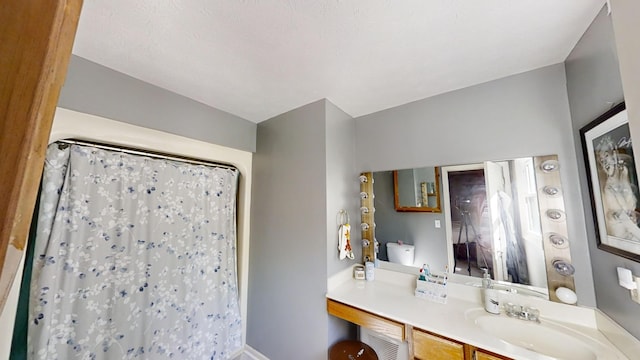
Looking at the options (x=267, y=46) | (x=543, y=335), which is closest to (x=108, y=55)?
(x=267, y=46)

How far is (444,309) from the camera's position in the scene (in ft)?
4.65

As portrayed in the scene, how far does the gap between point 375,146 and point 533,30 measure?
46.7 inches

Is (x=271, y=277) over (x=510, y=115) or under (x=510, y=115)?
under

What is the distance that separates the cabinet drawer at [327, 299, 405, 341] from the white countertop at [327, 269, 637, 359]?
4 centimetres

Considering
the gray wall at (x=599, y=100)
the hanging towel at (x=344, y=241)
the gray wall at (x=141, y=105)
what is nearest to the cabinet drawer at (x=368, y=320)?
the hanging towel at (x=344, y=241)

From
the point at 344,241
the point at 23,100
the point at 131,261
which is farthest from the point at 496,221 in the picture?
the point at 131,261

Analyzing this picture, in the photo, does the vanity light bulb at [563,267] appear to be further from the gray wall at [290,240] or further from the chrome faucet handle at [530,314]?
the gray wall at [290,240]

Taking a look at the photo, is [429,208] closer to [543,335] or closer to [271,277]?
[543,335]

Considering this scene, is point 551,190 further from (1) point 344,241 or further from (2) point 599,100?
(1) point 344,241

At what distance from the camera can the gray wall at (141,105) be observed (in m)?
1.32

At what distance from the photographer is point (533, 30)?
116 cm

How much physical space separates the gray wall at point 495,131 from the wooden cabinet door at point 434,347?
78 cm

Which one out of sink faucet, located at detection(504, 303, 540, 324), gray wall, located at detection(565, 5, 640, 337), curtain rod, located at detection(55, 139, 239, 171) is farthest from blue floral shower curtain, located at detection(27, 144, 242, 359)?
gray wall, located at detection(565, 5, 640, 337)

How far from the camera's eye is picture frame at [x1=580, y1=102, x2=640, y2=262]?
94 cm
